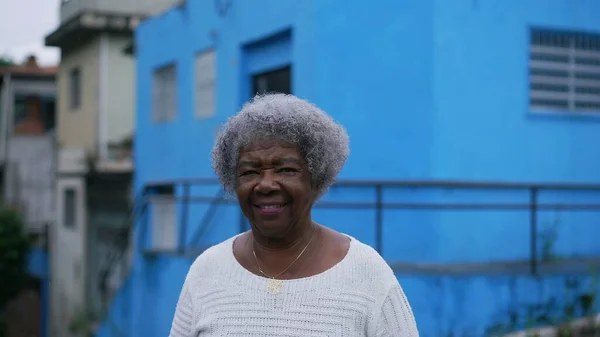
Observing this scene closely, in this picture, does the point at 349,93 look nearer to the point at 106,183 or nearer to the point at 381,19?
the point at 381,19

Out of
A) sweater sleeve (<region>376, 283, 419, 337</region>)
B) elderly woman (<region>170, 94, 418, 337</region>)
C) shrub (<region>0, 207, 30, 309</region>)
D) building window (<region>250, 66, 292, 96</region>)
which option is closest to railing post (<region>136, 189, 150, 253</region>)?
building window (<region>250, 66, 292, 96</region>)

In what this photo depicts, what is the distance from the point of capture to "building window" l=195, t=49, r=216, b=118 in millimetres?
11117

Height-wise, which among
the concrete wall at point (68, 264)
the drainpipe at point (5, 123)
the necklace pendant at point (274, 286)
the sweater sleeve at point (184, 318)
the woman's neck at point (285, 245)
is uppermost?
the drainpipe at point (5, 123)

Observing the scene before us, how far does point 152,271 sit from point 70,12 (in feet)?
33.8

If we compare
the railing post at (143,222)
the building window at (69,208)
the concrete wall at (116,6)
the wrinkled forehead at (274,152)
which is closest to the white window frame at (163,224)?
the railing post at (143,222)

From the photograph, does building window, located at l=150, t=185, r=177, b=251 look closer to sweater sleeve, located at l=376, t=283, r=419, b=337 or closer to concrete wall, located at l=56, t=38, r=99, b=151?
concrete wall, located at l=56, t=38, r=99, b=151

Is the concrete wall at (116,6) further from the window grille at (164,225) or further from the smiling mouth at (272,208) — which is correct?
the smiling mouth at (272,208)

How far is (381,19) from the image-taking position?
8.05 meters

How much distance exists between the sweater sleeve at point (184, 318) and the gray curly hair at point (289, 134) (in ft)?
1.39


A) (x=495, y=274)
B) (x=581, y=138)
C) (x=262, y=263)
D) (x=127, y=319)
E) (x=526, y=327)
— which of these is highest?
(x=581, y=138)

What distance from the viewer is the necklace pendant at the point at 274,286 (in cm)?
254

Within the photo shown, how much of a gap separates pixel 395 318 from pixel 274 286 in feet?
1.33

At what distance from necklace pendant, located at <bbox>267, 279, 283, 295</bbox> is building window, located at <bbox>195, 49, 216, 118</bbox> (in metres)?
8.65

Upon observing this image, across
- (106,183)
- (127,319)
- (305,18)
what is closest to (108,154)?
(106,183)
